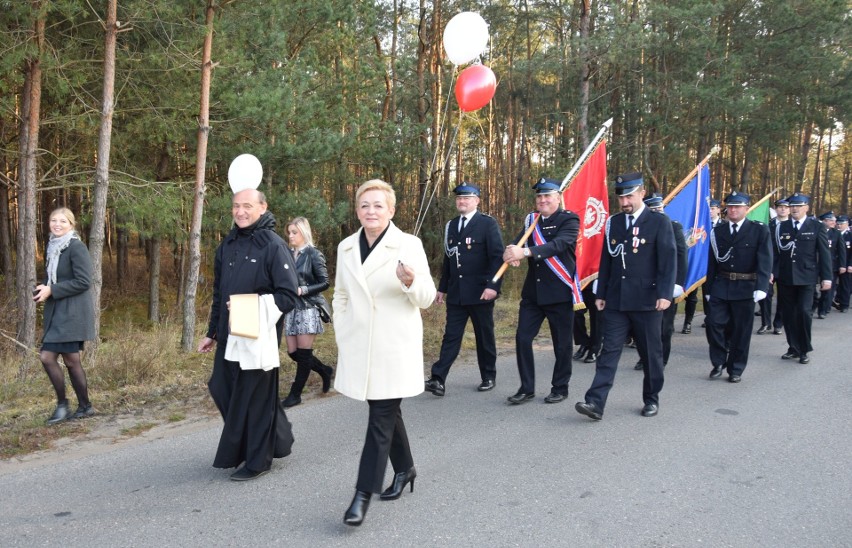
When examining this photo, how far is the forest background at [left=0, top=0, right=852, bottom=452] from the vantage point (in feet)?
33.1

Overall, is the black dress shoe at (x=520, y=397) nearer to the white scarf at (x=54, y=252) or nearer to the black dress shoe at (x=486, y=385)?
the black dress shoe at (x=486, y=385)

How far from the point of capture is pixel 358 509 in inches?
138

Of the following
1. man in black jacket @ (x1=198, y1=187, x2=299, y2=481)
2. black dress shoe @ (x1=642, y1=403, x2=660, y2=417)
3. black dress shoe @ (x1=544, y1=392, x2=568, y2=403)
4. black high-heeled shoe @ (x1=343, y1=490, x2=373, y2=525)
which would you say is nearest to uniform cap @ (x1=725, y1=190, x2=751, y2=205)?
black dress shoe @ (x1=642, y1=403, x2=660, y2=417)

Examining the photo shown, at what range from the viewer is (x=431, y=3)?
73.2 ft

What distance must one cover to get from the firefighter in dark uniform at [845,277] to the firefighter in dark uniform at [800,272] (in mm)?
5595

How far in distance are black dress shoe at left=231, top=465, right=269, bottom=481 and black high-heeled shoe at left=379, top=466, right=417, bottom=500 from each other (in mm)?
901

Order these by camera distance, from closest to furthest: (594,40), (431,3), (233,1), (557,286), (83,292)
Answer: (83,292) → (557,286) → (233,1) → (594,40) → (431,3)

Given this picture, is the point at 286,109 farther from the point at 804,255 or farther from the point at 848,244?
the point at 848,244

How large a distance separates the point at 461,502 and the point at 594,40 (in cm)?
1442

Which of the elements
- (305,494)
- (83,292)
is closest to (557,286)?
(305,494)

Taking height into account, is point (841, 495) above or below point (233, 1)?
below

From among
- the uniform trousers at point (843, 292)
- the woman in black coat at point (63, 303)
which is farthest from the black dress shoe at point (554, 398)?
the uniform trousers at point (843, 292)

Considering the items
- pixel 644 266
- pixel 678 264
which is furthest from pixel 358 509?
pixel 678 264

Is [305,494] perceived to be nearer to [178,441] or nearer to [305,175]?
[178,441]
